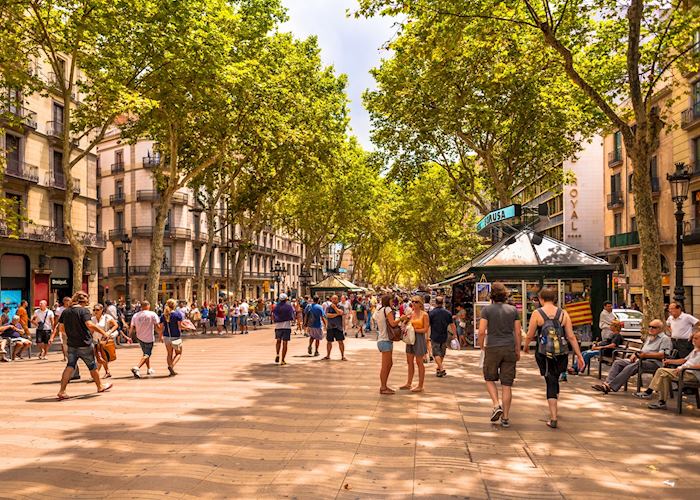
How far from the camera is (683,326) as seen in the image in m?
9.93

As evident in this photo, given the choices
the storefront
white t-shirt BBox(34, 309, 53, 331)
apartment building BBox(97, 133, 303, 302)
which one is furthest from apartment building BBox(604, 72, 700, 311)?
apartment building BBox(97, 133, 303, 302)

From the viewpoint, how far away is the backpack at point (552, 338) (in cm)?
721

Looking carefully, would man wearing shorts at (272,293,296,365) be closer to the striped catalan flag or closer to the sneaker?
the sneaker

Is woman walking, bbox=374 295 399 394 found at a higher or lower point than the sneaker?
higher

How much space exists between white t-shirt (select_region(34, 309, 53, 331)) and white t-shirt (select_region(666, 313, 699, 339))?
15.8 metres

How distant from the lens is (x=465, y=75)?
20938 millimetres

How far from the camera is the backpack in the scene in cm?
721

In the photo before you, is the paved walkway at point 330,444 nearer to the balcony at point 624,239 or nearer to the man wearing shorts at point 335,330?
the man wearing shorts at point 335,330

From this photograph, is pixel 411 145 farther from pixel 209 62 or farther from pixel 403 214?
pixel 403 214

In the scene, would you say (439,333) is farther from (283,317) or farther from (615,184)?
(615,184)

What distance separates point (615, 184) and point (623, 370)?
3287 cm

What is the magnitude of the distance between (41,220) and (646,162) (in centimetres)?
3060

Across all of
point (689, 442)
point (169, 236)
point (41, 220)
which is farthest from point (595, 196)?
point (689, 442)

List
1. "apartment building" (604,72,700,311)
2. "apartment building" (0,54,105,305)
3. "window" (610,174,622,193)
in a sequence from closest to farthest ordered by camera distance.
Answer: "apartment building" (604,72,700,311) → "apartment building" (0,54,105,305) → "window" (610,174,622,193)
